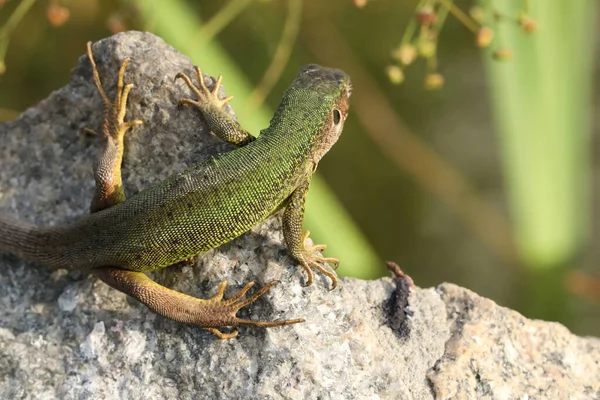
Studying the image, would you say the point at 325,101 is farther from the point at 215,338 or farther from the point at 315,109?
the point at 215,338

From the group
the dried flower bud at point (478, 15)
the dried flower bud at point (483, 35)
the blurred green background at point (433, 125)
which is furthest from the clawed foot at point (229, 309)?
the dried flower bud at point (478, 15)

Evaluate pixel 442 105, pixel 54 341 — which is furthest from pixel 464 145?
pixel 54 341

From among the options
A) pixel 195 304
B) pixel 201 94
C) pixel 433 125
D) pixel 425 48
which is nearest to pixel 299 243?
pixel 195 304

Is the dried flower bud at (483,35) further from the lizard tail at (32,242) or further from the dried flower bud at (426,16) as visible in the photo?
the lizard tail at (32,242)

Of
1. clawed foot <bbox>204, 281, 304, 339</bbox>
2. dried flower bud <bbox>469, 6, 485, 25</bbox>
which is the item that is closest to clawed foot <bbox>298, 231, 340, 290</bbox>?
clawed foot <bbox>204, 281, 304, 339</bbox>

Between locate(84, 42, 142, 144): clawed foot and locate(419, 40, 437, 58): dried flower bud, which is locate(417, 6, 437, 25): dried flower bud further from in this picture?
locate(84, 42, 142, 144): clawed foot
